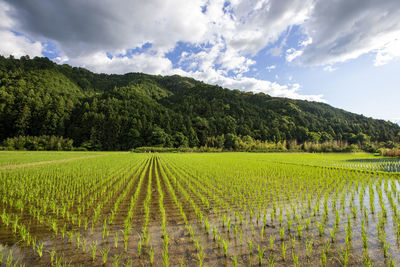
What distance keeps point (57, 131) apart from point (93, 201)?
2817 inches

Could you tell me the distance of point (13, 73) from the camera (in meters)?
76.3

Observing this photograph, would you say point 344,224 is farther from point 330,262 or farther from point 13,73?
point 13,73

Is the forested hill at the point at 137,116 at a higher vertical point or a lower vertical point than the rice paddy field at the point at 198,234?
higher

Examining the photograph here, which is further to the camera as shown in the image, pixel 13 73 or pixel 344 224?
pixel 13 73

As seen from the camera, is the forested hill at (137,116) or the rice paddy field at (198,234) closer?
the rice paddy field at (198,234)

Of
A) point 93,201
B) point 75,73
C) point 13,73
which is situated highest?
point 75,73

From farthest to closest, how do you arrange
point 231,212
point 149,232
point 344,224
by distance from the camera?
point 231,212 < point 344,224 < point 149,232

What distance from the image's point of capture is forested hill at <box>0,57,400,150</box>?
198 ft

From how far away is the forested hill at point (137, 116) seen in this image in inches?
2381

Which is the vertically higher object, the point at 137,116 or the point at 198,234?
the point at 137,116

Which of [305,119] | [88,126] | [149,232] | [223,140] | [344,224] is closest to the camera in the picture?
[149,232]

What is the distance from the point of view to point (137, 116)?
2795 inches

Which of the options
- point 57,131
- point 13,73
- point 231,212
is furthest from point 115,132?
point 231,212

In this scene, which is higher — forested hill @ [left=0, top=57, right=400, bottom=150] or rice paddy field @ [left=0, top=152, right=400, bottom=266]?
forested hill @ [left=0, top=57, right=400, bottom=150]
